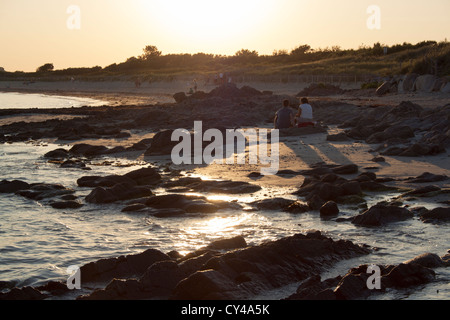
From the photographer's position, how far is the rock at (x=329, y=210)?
9.11 m

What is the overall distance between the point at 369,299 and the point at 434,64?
2888 cm

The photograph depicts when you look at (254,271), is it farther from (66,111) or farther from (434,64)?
(66,111)

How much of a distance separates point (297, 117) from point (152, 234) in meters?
11.1

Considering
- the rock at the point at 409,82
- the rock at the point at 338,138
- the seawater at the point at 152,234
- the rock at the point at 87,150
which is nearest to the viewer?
the seawater at the point at 152,234

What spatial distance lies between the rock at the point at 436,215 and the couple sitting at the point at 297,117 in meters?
10.1

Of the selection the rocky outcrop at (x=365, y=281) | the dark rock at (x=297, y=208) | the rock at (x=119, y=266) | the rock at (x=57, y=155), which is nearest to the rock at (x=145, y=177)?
the dark rock at (x=297, y=208)

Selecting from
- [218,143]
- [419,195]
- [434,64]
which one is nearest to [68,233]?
[419,195]

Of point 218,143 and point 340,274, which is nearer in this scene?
point 340,274

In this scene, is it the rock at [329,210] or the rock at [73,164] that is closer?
the rock at [329,210]

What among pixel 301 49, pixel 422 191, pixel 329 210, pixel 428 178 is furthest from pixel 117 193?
pixel 301 49

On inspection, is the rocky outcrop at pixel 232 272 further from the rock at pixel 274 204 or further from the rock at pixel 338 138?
the rock at pixel 338 138

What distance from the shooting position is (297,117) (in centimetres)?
1875

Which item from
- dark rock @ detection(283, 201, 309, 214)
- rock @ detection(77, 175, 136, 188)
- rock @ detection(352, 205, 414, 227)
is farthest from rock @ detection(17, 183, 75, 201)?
rock @ detection(352, 205, 414, 227)

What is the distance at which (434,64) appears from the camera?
32.0m
